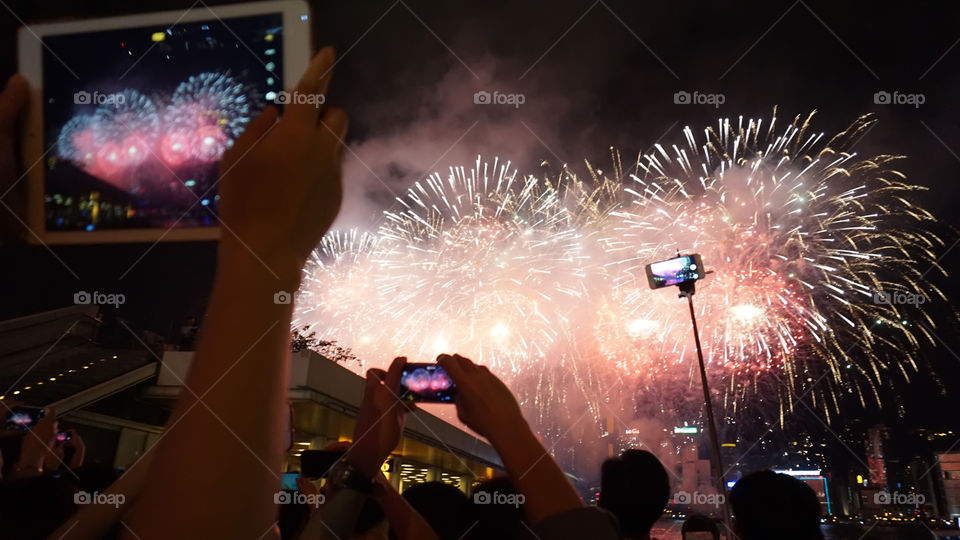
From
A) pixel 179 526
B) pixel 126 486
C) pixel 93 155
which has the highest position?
pixel 93 155

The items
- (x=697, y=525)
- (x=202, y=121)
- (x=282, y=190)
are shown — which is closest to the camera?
(x=282, y=190)

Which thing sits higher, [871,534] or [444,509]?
[444,509]

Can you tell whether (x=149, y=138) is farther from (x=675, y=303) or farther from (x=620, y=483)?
(x=675, y=303)

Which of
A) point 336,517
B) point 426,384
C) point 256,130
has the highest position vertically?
point 256,130

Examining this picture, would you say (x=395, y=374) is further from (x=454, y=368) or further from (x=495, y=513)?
(x=495, y=513)

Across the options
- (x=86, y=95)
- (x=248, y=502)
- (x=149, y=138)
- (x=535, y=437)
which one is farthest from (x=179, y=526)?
(x=86, y=95)
